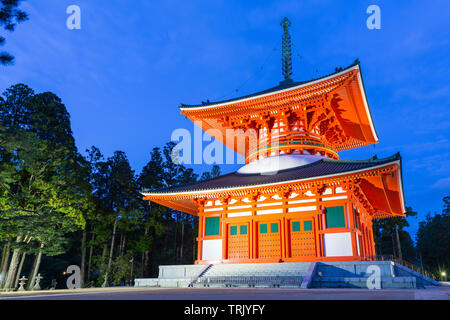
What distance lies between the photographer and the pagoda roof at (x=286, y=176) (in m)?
15.4

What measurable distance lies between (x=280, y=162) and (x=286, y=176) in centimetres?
272

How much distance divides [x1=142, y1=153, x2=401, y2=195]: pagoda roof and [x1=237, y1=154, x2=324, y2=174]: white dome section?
483 millimetres

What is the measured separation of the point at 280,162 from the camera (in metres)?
20.0

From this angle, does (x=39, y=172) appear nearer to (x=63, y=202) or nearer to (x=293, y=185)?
(x=63, y=202)

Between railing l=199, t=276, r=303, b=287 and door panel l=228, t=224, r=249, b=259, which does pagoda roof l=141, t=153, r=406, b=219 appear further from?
railing l=199, t=276, r=303, b=287

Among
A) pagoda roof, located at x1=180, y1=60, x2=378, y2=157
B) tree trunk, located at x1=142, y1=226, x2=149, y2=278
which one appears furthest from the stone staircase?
tree trunk, located at x1=142, y1=226, x2=149, y2=278

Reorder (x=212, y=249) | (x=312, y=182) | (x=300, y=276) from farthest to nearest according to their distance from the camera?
(x=212, y=249) < (x=312, y=182) < (x=300, y=276)

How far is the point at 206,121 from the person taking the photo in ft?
76.1

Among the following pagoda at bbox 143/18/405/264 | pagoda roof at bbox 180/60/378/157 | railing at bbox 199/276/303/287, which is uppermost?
pagoda roof at bbox 180/60/378/157

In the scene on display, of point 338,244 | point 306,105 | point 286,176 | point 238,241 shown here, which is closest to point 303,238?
point 338,244

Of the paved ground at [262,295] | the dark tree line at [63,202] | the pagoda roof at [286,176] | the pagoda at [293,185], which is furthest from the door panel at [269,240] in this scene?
the dark tree line at [63,202]

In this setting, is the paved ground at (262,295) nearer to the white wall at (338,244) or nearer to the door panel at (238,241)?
the white wall at (338,244)

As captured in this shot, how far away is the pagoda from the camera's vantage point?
16.4 metres

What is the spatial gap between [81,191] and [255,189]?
496 inches
